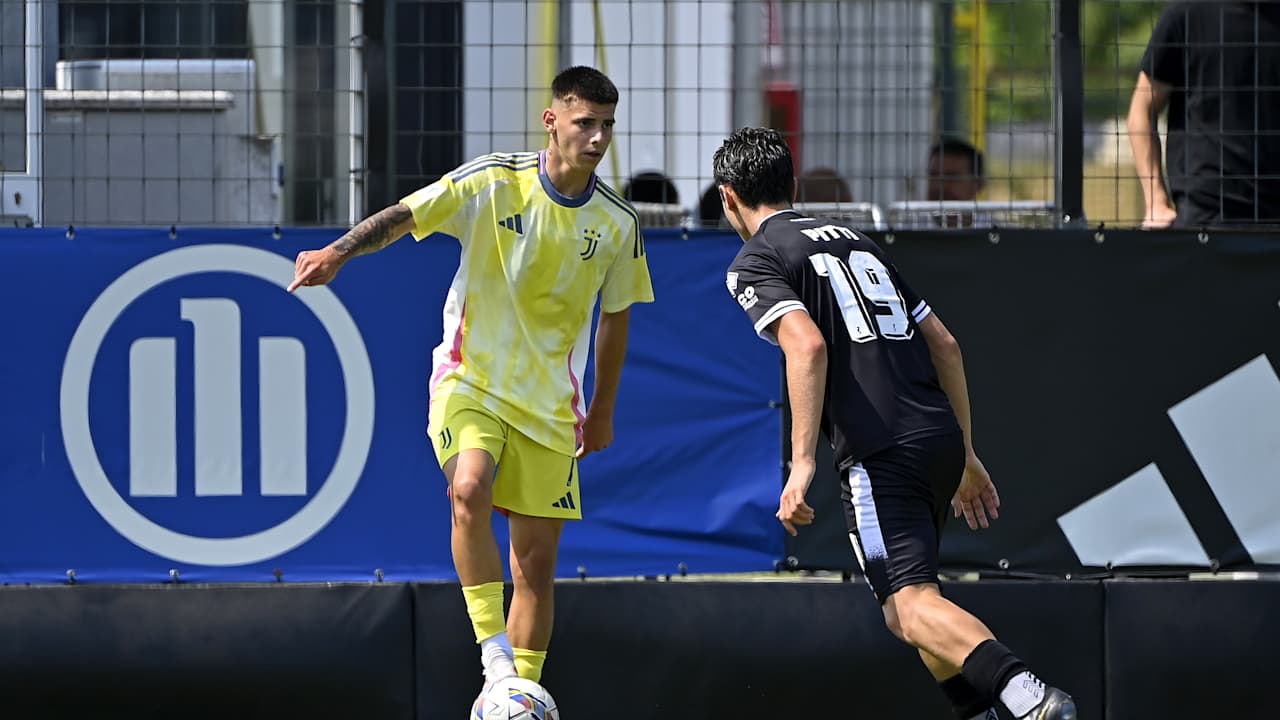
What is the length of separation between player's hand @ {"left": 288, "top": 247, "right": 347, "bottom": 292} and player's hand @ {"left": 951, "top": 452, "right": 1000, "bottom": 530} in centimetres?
225

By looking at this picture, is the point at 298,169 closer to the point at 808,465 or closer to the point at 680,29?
the point at 808,465

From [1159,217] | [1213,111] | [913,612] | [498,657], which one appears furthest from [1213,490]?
[498,657]

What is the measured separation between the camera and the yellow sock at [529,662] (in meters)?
6.19

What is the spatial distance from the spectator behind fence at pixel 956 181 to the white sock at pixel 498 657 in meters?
2.44

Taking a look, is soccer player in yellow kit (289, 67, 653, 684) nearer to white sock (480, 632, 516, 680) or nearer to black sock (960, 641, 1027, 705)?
white sock (480, 632, 516, 680)

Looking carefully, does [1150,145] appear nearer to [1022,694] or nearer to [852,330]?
[852,330]

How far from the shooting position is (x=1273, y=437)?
6.81 metres

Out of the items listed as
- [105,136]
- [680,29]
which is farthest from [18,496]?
[680,29]

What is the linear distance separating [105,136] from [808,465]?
373cm

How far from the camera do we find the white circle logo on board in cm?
679

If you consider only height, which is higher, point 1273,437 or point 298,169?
point 298,169

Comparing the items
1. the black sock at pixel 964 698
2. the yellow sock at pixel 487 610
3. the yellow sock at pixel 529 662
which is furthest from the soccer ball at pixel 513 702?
the black sock at pixel 964 698

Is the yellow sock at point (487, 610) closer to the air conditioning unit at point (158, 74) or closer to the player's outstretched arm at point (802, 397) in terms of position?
the player's outstretched arm at point (802, 397)

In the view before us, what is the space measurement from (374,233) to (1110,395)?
3071mm
